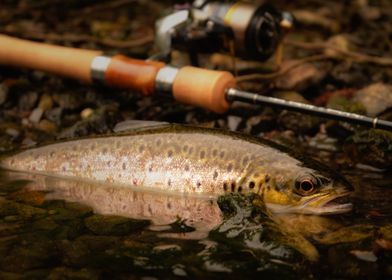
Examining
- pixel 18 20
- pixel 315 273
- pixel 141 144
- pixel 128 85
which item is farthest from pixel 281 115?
pixel 18 20

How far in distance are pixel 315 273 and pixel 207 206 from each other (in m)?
0.83

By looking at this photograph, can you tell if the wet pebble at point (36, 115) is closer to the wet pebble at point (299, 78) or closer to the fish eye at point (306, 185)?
the wet pebble at point (299, 78)

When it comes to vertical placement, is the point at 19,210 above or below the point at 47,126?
below

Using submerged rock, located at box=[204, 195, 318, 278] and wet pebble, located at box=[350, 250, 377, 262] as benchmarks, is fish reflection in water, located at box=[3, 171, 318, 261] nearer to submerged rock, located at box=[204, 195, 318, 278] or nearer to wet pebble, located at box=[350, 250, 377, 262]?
submerged rock, located at box=[204, 195, 318, 278]

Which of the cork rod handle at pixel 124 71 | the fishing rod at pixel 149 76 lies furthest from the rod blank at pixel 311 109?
the cork rod handle at pixel 124 71

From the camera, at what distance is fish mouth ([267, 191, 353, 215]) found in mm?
2658

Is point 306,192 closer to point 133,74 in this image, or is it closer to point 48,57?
point 133,74

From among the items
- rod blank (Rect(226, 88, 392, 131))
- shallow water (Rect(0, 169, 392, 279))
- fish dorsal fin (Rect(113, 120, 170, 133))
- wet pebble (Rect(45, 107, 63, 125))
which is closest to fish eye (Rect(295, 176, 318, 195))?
shallow water (Rect(0, 169, 392, 279))

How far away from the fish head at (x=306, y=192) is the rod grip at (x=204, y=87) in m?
0.89

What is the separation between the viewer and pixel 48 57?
13.6 feet

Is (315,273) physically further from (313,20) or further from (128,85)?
(313,20)

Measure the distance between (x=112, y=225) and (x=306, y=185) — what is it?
2.89 ft

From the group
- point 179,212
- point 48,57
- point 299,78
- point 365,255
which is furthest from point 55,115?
point 365,255

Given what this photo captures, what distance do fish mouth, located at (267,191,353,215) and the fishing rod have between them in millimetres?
500
